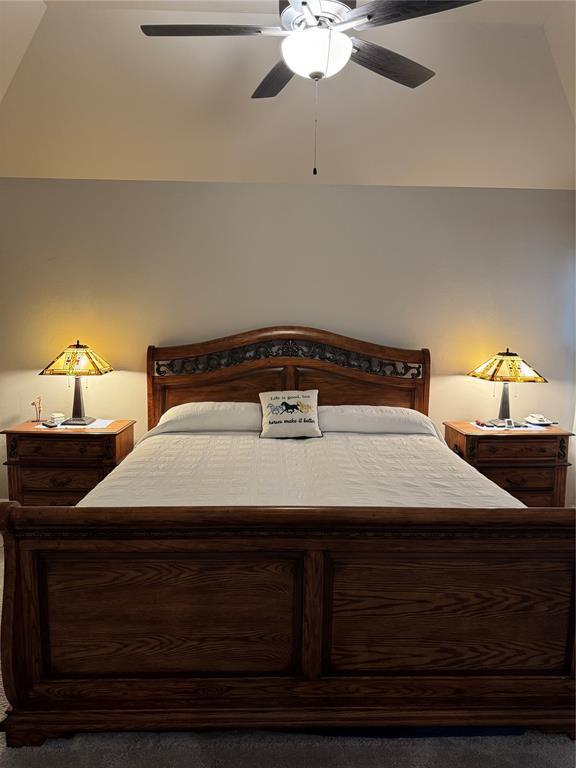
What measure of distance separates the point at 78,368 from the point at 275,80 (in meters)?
2.07

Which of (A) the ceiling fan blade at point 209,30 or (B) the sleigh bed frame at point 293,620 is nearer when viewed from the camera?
(B) the sleigh bed frame at point 293,620

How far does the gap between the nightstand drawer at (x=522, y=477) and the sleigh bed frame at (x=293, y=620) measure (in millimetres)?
1773

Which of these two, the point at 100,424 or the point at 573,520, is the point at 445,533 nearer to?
the point at 573,520

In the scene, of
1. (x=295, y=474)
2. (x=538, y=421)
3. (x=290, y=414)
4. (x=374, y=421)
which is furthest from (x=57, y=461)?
(x=538, y=421)

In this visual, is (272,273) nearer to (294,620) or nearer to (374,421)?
(374,421)

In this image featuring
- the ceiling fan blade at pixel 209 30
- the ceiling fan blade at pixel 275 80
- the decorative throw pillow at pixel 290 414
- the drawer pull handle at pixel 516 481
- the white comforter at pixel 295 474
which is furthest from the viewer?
the drawer pull handle at pixel 516 481

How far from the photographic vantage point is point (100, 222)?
3730mm

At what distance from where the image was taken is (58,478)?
11.0 ft

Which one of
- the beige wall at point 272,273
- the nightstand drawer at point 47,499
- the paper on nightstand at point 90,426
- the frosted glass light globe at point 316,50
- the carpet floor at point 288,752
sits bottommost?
the carpet floor at point 288,752

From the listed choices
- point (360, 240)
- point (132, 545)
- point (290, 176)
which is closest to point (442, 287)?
point (360, 240)

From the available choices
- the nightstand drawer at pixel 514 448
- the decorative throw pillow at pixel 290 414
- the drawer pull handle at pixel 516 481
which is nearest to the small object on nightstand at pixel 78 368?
the decorative throw pillow at pixel 290 414

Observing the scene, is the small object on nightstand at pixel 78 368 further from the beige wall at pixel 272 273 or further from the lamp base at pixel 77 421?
the beige wall at pixel 272 273

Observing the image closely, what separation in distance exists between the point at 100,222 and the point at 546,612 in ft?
11.4

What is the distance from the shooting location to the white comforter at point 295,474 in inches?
84.4
